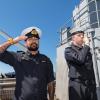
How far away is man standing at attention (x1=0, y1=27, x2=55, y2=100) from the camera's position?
11.9ft

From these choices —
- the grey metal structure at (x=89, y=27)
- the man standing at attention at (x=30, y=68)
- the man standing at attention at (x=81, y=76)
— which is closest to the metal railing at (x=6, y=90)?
the grey metal structure at (x=89, y=27)

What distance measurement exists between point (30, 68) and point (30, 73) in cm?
8

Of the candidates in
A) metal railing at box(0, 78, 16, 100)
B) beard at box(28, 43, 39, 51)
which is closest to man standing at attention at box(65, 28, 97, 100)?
beard at box(28, 43, 39, 51)

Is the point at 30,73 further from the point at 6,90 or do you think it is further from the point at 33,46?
the point at 6,90

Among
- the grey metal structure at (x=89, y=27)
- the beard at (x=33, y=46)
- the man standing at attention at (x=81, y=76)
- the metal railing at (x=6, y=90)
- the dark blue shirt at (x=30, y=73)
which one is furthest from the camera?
the metal railing at (x=6, y=90)

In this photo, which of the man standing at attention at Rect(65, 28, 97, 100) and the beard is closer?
the beard

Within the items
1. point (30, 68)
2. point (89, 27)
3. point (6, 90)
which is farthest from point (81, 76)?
point (6, 90)

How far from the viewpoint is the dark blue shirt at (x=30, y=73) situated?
3.61 m

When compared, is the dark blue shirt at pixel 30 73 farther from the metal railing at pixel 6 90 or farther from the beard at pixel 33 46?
the metal railing at pixel 6 90

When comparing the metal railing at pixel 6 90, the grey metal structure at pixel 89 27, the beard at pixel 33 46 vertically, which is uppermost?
the grey metal structure at pixel 89 27

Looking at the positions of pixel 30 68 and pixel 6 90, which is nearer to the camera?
pixel 30 68

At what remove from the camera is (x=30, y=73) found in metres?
3.72

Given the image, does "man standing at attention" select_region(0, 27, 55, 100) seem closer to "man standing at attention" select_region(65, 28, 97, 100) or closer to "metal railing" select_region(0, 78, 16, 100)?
"man standing at attention" select_region(65, 28, 97, 100)

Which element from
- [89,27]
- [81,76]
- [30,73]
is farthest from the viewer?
[89,27]
